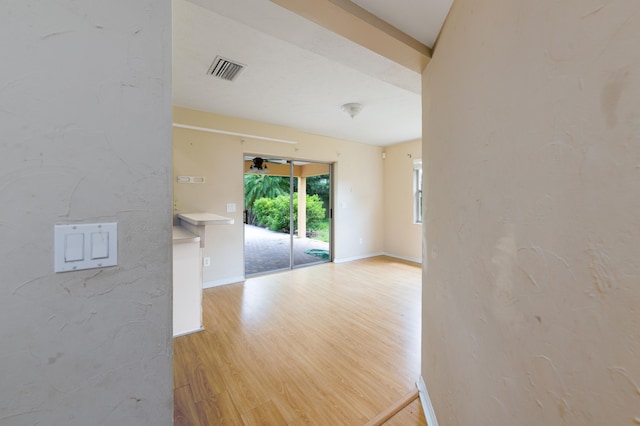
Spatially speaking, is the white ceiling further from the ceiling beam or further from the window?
the window

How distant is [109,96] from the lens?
685 millimetres

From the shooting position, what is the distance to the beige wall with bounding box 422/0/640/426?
408mm

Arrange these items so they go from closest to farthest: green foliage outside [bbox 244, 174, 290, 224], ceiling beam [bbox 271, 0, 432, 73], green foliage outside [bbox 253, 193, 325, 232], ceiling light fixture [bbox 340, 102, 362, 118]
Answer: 1. ceiling beam [bbox 271, 0, 432, 73]
2. ceiling light fixture [bbox 340, 102, 362, 118]
3. green foliage outside [bbox 244, 174, 290, 224]
4. green foliage outside [bbox 253, 193, 325, 232]

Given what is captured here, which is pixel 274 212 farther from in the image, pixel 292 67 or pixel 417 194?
pixel 417 194

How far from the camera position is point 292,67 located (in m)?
2.34

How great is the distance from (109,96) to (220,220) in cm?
168

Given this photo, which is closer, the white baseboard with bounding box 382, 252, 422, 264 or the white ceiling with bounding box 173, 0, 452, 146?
the white ceiling with bounding box 173, 0, 452, 146

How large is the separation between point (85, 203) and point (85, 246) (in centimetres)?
12

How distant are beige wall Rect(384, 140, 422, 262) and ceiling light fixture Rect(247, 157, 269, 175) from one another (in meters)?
2.94

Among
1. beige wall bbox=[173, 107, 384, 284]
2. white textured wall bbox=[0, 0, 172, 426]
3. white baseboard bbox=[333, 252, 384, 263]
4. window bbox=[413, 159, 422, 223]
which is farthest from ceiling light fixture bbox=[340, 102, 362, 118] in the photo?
white baseboard bbox=[333, 252, 384, 263]

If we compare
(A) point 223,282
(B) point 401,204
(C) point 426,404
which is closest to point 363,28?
(C) point 426,404

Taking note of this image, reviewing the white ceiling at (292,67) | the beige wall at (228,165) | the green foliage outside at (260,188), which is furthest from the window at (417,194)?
the green foliage outside at (260,188)

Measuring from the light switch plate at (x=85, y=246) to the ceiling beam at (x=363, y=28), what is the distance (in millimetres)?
1142

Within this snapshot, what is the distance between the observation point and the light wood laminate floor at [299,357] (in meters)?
1.57
